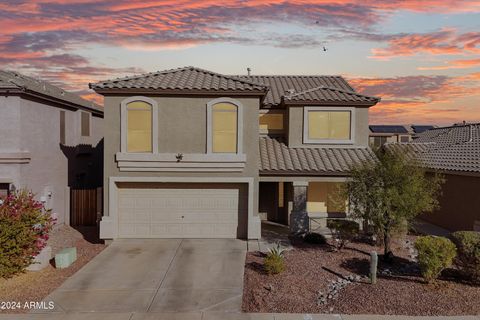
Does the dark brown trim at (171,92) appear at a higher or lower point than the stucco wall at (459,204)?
higher

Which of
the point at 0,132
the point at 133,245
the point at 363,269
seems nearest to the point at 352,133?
the point at 363,269

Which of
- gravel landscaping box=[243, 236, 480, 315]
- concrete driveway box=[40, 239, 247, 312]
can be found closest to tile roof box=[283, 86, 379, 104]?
concrete driveway box=[40, 239, 247, 312]

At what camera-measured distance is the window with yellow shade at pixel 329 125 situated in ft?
66.7

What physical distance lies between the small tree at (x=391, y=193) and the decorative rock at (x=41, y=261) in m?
11.3

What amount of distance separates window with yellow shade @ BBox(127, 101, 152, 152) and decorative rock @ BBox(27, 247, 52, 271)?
5237 mm

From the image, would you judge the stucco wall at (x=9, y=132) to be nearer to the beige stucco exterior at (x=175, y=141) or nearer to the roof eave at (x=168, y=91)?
the roof eave at (x=168, y=91)

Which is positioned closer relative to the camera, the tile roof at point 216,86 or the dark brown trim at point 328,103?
the tile roof at point 216,86

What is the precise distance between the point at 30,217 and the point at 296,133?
507 inches

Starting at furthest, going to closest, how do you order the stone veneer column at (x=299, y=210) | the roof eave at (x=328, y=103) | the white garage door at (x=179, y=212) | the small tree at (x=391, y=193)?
the roof eave at (x=328, y=103), the stone veneer column at (x=299, y=210), the white garage door at (x=179, y=212), the small tree at (x=391, y=193)

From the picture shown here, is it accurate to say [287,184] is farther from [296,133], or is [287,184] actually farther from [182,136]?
[182,136]

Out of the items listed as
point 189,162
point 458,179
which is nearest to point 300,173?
point 189,162

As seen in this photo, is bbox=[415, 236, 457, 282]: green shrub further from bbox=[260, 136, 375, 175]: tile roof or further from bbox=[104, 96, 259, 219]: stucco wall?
bbox=[104, 96, 259, 219]: stucco wall

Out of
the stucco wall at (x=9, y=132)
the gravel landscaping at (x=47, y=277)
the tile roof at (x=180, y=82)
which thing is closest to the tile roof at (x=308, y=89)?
the tile roof at (x=180, y=82)

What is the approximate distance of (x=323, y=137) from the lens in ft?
66.8
